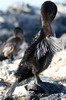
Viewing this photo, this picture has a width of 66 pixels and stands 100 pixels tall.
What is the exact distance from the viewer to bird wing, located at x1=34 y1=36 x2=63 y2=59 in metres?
8.10

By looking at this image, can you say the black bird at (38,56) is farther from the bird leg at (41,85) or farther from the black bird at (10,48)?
the black bird at (10,48)

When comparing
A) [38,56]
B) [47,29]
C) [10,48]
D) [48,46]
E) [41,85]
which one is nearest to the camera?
[48,46]

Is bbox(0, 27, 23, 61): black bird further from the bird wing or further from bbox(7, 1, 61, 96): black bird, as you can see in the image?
the bird wing

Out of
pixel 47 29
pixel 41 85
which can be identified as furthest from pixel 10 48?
pixel 41 85

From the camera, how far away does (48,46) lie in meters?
8.16

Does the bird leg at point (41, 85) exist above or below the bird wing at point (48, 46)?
below

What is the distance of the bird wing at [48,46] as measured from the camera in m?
8.10

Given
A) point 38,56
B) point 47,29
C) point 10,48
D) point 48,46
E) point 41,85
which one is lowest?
point 10,48

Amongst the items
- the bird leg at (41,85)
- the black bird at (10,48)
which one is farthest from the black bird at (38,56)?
the black bird at (10,48)

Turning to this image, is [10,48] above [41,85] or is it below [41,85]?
below

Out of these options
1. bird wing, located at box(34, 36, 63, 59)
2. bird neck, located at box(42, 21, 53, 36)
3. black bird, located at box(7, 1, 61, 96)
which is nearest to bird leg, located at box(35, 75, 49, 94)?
black bird, located at box(7, 1, 61, 96)

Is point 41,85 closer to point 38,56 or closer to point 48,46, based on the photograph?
point 38,56

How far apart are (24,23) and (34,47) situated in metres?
34.4

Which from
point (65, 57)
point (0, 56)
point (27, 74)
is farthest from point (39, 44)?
point (0, 56)
